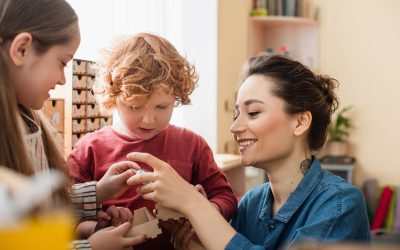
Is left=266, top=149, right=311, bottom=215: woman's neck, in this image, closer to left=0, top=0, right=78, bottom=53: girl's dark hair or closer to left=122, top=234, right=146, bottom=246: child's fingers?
left=122, top=234, right=146, bottom=246: child's fingers

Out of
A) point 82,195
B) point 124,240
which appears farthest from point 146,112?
point 124,240

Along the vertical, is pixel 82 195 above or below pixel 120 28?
below

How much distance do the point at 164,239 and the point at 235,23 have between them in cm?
276

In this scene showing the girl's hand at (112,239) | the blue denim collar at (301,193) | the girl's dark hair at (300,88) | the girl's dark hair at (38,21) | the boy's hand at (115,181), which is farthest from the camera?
the girl's dark hair at (300,88)

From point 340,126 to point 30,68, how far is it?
408 cm

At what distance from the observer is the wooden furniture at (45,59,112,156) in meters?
1.78

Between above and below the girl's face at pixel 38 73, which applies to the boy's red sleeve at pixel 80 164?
below

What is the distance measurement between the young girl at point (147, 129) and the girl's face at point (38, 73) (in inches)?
16.6

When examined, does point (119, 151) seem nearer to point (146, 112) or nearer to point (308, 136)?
point (146, 112)

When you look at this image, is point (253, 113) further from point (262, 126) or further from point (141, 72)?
point (141, 72)

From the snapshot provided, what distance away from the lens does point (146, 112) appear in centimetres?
143

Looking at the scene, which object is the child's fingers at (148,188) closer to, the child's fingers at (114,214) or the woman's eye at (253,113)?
the child's fingers at (114,214)

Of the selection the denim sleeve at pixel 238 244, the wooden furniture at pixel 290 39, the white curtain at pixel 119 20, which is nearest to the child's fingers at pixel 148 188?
the denim sleeve at pixel 238 244

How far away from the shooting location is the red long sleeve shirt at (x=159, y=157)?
4.69ft
